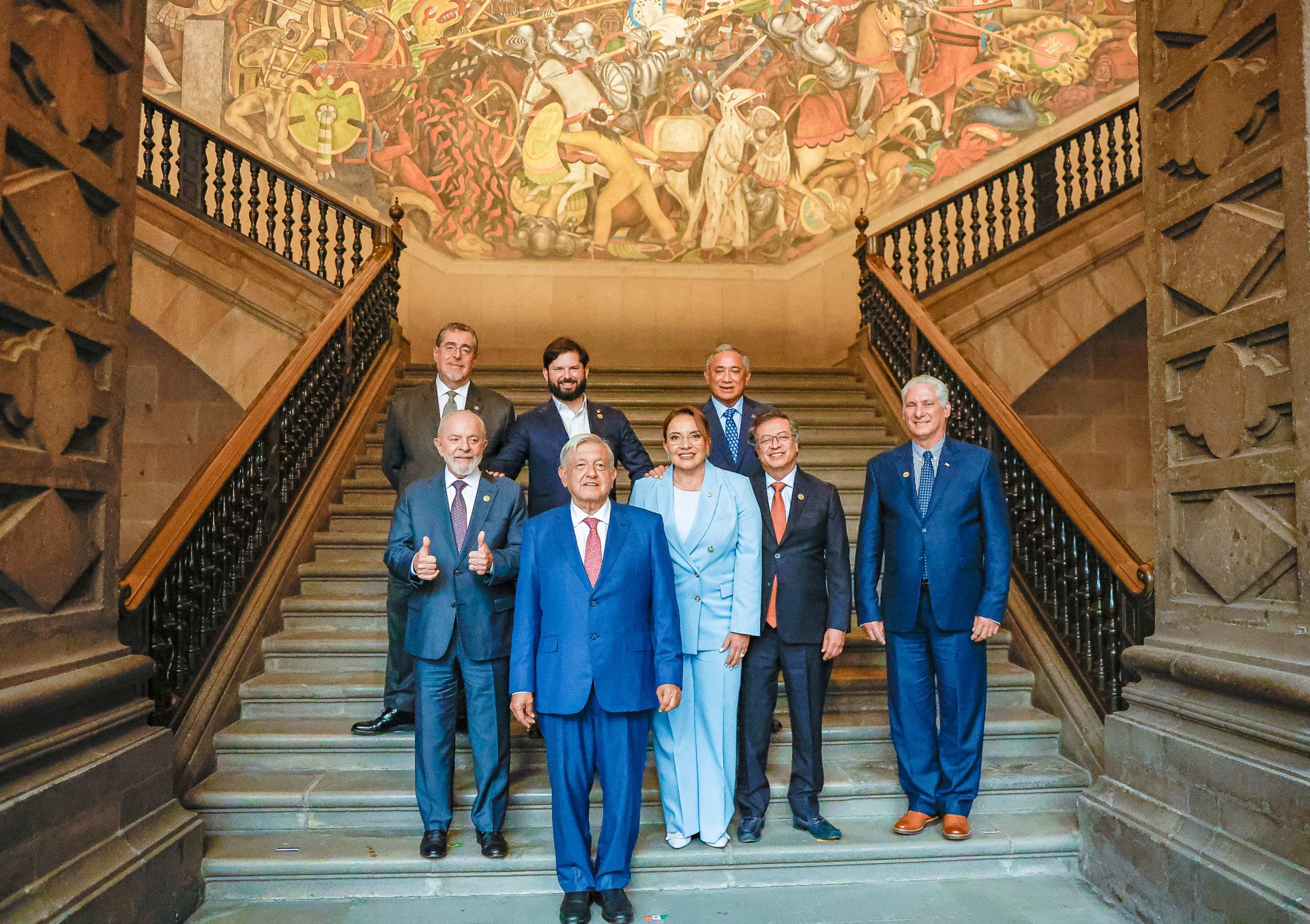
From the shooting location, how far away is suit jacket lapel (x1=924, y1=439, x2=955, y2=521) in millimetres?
3420

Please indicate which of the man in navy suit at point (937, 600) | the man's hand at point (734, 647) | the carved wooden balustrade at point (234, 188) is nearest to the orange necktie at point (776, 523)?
the man's hand at point (734, 647)

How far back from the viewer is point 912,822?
11.3 feet

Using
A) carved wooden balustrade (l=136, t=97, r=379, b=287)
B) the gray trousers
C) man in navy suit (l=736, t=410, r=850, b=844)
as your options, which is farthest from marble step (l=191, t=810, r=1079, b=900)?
carved wooden balustrade (l=136, t=97, r=379, b=287)

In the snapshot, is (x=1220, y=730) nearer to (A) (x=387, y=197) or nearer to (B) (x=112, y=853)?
(B) (x=112, y=853)

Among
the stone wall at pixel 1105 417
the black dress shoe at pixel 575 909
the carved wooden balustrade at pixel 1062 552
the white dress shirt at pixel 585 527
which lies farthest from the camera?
the stone wall at pixel 1105 417

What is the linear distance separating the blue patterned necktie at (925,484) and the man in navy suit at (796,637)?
0.28 metres

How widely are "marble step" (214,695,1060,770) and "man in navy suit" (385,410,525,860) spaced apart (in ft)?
1.96

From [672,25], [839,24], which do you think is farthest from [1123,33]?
[672,25]

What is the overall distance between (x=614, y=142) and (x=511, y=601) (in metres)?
7.36

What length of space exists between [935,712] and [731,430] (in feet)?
4.56

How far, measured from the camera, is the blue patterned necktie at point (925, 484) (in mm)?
3451

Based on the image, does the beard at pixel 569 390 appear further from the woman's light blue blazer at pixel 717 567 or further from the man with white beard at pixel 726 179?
the man with white beard at pixel 726 179

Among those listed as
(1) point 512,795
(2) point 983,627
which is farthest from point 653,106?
(1) point 512,795

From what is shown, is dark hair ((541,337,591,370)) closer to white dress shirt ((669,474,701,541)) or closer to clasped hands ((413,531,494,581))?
white dress shirt ((669,474,701,541))
